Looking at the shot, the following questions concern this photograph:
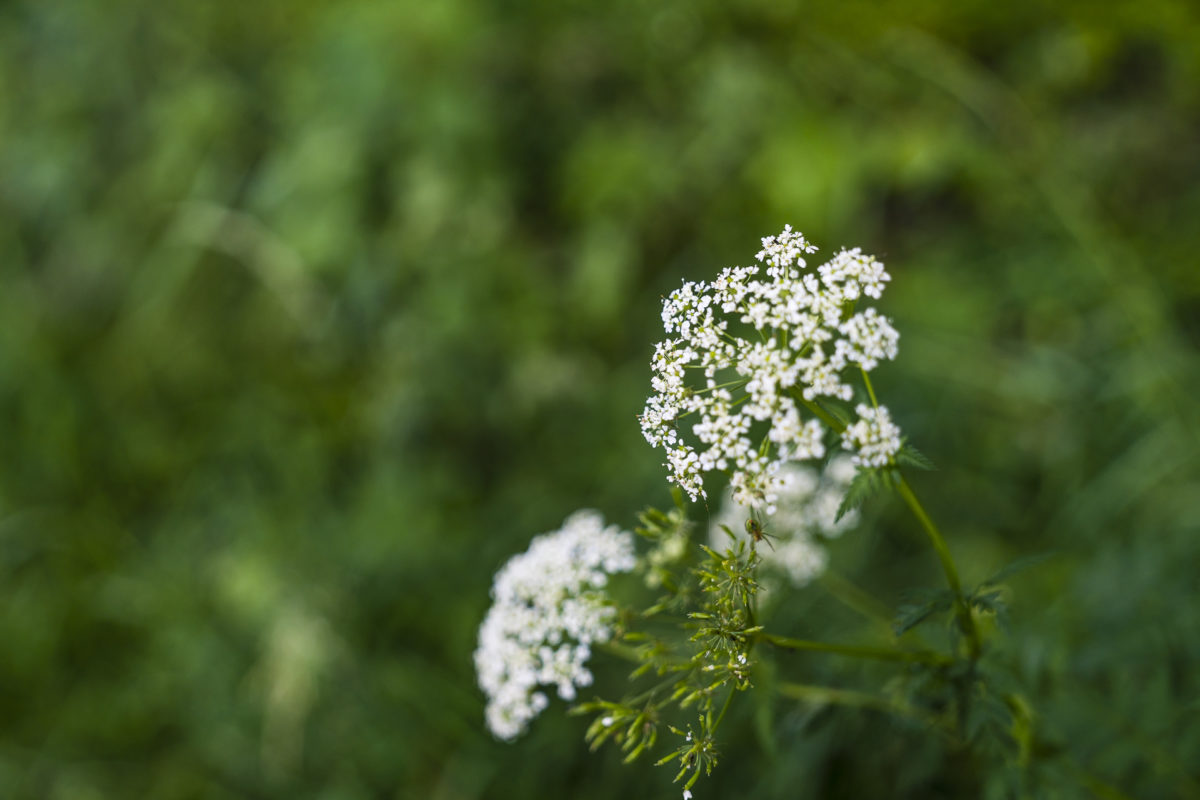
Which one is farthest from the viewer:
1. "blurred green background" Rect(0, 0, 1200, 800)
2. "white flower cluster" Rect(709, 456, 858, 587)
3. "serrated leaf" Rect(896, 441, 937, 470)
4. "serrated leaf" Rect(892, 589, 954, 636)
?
"blurred green background" Rect(0, 0, 1200, 800)

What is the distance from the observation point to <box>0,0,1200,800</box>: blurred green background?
139 inches

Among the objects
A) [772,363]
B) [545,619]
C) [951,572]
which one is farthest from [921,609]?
[545,619]

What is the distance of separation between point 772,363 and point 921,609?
1.74ft

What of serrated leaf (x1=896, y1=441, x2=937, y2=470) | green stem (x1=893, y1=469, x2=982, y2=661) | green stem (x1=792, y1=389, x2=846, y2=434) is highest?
green stem (x1=792, y1=389, x2=846, y2=434)

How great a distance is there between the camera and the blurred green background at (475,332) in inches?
139

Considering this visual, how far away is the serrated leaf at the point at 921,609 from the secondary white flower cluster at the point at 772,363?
300 millimetres

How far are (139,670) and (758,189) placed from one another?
3875mm

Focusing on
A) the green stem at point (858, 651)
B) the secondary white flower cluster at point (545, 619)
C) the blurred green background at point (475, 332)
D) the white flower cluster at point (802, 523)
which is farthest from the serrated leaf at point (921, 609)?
the blurred green background at point (475, 332)

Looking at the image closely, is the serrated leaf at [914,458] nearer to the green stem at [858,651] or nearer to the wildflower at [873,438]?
the wildflower at [873,438]

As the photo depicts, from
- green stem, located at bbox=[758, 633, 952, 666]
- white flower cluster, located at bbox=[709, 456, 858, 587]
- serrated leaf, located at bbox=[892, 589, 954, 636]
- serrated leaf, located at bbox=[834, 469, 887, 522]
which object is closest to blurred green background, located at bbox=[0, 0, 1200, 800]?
white flower cluster, located at bbox=[709, 456, 858, 587]

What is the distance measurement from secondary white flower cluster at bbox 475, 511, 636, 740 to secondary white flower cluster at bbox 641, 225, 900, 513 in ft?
1.55

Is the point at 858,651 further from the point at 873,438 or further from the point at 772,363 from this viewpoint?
the point at 772,363

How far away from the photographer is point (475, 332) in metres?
4.22

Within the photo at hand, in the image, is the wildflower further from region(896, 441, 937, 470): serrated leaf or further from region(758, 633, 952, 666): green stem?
region(758, 633, 952, 666): green stem
